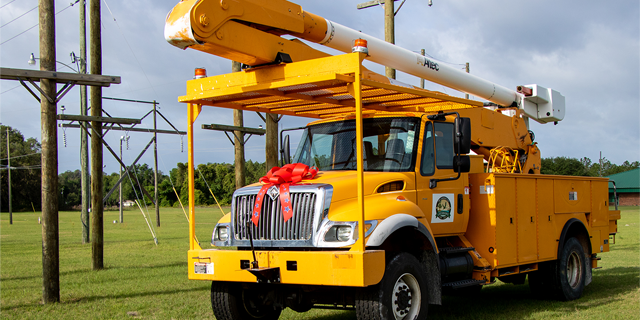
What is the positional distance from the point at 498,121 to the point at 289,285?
→ 6.47 meters

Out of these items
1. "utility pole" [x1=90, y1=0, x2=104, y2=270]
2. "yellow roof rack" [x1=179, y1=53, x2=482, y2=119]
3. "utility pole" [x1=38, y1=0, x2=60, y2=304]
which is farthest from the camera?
"utility pole" [x1=90, y1=0, x2=104, y2=270]

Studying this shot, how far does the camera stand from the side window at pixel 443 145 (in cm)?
773

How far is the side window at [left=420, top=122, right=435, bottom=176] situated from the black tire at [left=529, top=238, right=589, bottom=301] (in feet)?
11.3

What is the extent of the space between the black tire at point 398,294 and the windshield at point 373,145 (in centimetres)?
137

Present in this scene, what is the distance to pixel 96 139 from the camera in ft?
43.7

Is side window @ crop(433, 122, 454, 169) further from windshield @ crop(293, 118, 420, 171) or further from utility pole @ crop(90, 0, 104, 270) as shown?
utility pole @ crop(90, 0, 104, 270)

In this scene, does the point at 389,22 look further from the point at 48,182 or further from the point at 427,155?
the point at 48,182

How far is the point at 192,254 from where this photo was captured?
22.8 ft

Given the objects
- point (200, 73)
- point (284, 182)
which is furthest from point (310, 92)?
point (200, 73)

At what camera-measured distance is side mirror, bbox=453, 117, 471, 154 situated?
23.2 ft

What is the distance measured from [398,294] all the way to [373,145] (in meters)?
2.01

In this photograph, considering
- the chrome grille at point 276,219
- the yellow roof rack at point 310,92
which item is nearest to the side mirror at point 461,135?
the yellow roof rack at point 310,92

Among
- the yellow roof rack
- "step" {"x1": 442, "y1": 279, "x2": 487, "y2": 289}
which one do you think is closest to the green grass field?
"step" {"x1": 442, "y1": 279, "x2": 487, "y2": 289}

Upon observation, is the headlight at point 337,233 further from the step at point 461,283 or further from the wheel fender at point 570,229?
the wheel fender at point 570,229
